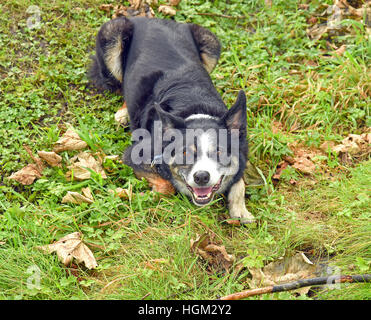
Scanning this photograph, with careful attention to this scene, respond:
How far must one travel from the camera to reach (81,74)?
518 cm

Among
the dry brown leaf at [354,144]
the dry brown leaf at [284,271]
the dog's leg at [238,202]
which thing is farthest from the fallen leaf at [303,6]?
the dry brown leaf at [284,271]

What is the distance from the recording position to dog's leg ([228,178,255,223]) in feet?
12.4

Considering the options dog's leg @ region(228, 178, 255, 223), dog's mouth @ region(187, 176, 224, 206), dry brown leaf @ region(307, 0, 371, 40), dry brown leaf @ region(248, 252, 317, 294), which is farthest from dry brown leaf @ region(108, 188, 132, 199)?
dry brown leaf @ region(307, 0, 371, 40)

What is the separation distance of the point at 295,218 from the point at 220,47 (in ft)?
8.55

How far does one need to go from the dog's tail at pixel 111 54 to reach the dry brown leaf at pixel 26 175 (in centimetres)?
150

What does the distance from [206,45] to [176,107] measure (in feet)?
4.78

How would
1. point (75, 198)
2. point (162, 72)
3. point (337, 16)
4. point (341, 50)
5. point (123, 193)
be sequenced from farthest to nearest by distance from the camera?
point (337, 16) → point (341, 50) → point (162, 72) → point (123, 193) → point (75, 198)

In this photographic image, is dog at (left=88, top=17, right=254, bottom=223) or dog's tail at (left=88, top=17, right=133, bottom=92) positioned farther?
dog's tail at (left=88, top=17, right=133, bottom=92)

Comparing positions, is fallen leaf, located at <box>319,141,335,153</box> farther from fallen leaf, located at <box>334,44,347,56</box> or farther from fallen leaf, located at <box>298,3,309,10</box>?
fallen leaf, located at <box>298,3,309,10</box>

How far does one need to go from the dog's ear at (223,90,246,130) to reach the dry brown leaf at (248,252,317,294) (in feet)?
4.02

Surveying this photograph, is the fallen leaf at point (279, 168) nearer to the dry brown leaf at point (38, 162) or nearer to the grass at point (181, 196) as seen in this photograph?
the grass at point (181, 196)

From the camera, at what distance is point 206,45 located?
508 centimetres

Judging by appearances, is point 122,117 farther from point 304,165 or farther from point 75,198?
point 304,165

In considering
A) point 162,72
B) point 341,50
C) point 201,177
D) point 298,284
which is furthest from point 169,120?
point 341,50
